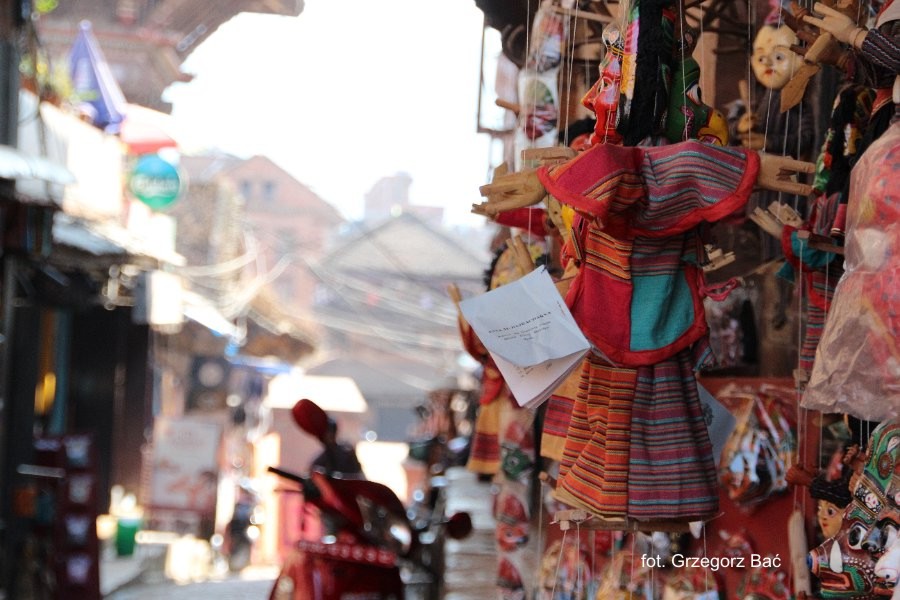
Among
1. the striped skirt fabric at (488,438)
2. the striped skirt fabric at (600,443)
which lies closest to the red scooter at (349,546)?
the striped skirt fabric at (488,438)

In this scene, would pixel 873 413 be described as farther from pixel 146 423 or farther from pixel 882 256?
pixel 146 423

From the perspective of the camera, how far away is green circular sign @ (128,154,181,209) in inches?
733

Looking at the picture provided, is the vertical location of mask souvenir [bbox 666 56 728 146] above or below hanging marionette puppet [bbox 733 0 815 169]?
below

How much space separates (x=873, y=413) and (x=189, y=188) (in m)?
25.1

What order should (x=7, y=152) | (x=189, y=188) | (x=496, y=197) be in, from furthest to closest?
(x=189, y=188), (x=7, y=152), (x=496, y=197)

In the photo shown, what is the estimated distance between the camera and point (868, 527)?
3.40 m

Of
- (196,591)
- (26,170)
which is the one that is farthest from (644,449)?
(196,591)

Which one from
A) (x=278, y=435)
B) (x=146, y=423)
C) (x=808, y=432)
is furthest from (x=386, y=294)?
(x=808, y=432)

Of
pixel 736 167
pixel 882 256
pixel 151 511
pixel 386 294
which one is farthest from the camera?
pixel 386 294

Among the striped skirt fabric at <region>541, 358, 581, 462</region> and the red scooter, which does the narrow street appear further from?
the striped skirt fabric at <region>541, 358, 581, 462</region>

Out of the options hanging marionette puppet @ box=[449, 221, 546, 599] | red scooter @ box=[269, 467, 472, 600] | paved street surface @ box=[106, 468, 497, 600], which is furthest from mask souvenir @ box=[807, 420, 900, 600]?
paved street surface @ box=[106, 468, 497, 600]

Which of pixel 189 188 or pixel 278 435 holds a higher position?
pixel 189 188

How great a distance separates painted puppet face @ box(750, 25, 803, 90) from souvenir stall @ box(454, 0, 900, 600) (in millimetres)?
933

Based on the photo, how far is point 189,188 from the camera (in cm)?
2756
